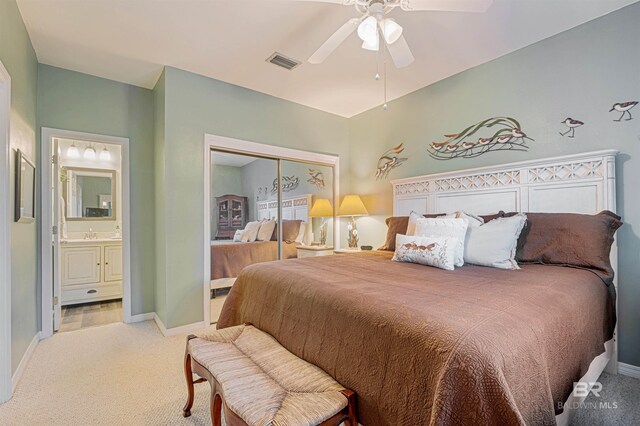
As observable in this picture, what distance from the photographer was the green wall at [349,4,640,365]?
7.18 feet

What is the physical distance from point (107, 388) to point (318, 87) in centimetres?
341

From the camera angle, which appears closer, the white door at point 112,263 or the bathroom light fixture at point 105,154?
the white door at point 112,263

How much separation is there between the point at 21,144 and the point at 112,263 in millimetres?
2383

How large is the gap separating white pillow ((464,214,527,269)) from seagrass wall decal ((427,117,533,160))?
0.88m

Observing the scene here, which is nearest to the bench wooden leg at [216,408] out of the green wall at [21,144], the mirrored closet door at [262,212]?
the green wall at [21,144]

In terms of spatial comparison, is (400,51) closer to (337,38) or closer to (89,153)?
(337,38)

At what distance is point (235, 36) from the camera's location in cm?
258

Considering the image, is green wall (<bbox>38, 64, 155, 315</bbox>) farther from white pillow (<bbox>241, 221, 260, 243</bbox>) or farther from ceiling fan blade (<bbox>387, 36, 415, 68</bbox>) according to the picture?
ceiling fan blade (<bbox>387, 36, 415, 68</bbox>)

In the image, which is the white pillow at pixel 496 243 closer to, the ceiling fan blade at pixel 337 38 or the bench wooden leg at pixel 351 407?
the bench wooden leg at pixel 351 407

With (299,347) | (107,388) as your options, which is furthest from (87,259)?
(299,347)

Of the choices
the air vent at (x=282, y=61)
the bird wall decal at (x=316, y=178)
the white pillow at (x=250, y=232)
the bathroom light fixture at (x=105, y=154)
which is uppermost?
the air vent at (x=282, y=61)

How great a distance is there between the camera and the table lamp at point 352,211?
4.13 m

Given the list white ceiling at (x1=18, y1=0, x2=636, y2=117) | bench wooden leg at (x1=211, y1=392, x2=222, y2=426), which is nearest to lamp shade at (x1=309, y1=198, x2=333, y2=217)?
white ceiling at (x1=18, y1=0, x2=636, y2=117)

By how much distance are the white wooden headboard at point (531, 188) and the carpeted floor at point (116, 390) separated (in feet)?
2.24
